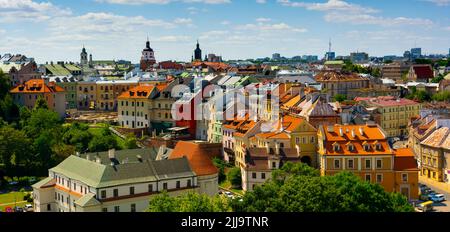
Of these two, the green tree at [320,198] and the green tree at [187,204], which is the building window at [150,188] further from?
the green tree at [320,198]

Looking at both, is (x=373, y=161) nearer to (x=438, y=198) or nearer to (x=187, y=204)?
(x=438, y=198)

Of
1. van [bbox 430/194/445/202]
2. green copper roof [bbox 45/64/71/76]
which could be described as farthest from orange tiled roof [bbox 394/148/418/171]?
green copper roof [bbox 45/64/71/76]

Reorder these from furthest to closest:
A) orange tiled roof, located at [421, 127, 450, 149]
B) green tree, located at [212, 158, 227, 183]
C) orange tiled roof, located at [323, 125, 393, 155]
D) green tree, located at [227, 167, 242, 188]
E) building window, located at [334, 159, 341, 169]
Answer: green tree, located at [212, 158, 227, 183]
orange tiled roof, located at [421, 127, 450, 149]
green tree, located at [227, 167, 242, 188]
building window, located at [334, 159, 341, 169]
orange tiled roof, located at [323, 125, 393, 155]

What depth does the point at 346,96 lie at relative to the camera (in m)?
65.2

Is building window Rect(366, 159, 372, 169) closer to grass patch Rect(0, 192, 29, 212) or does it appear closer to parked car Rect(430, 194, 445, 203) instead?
parked car Rect(430, 194, 445, 203)

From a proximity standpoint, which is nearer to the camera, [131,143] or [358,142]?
[358,142]

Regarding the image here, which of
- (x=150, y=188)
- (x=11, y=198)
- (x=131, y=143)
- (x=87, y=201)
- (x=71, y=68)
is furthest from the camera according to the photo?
(x=71, y=68)

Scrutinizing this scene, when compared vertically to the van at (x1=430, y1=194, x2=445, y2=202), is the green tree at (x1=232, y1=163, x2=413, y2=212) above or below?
above

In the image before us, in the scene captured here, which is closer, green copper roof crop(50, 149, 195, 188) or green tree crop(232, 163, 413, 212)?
green tree crop(232, 163, 413, 212)

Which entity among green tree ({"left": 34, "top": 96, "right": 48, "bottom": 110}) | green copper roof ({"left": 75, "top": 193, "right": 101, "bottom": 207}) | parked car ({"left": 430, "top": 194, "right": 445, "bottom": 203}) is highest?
green tree ({"left": 34, "top": 96, "right": 48, "bottom": 110})

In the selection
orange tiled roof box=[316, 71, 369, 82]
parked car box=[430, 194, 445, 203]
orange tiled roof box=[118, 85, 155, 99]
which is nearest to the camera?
parked car box=[430, 194, 445, 203]

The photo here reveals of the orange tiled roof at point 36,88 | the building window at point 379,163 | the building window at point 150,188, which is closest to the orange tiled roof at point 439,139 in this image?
the building window at point 379,163

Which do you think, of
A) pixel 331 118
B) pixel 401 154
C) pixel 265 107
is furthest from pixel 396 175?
pixel 265 107

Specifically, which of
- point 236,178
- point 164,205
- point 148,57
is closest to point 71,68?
point 148,57
